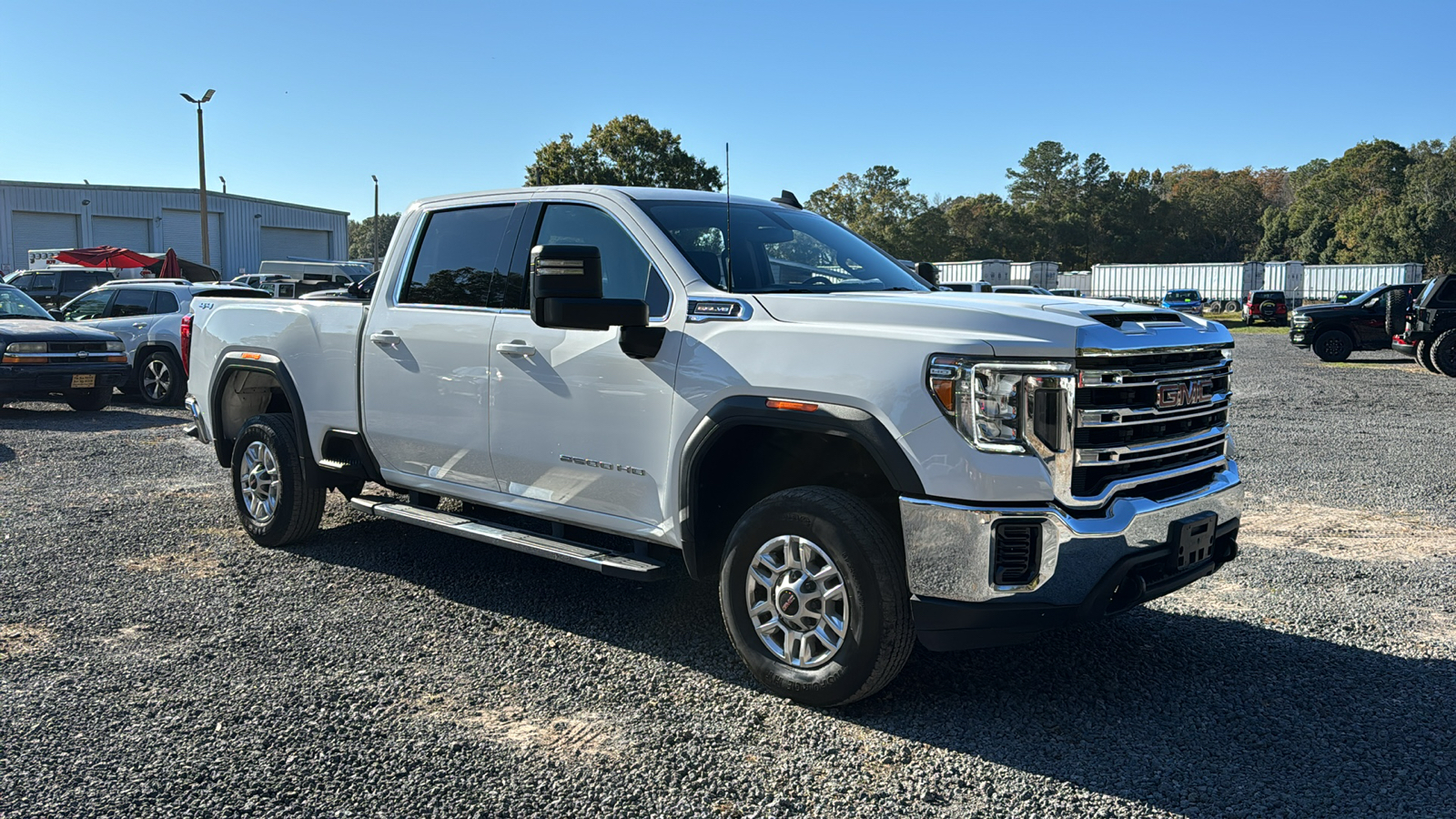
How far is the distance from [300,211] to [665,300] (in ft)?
239

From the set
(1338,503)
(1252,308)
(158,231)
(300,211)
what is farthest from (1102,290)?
(1338,503)

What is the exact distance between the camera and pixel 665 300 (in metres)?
4.61

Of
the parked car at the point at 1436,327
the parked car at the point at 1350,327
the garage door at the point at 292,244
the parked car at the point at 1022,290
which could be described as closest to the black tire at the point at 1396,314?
the parked car at the point at 1436,327

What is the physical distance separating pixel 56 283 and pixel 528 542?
2125 cm

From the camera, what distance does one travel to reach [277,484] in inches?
260

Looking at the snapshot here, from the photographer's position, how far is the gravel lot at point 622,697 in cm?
351

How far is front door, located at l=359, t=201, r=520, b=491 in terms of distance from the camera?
17.5 ft

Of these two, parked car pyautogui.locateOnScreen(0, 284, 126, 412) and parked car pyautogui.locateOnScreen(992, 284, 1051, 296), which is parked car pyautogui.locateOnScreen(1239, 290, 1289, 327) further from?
parked car pyautogui.locateOnScreen(0, 284, 126, 412)

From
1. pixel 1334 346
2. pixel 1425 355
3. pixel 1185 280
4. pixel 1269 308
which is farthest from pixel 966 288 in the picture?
pixel 1185 280

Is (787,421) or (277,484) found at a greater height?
(787,421)

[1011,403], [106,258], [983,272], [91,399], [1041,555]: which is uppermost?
[983,272]

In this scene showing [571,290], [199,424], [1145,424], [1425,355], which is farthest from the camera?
[1425,355]

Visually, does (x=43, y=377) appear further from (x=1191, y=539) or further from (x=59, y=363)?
(x=1191, y=539)

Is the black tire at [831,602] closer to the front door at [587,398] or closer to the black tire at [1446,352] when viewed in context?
the front door at [587,398]
